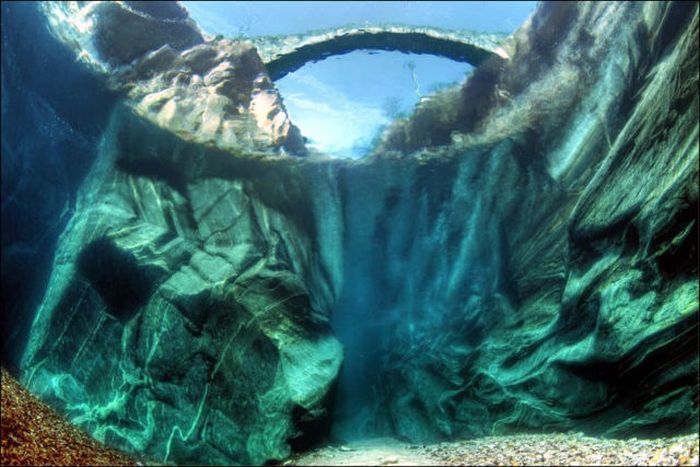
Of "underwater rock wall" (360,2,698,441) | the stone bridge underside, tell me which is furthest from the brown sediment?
the stone bridge underside

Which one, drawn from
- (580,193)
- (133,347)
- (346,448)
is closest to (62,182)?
(133,347)

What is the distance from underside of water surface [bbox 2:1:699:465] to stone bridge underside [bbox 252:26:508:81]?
0.04 meters

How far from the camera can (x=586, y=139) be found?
20.6 feet

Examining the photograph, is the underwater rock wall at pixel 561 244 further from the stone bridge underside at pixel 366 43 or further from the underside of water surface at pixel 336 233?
the stone bridge underside at pixel 366 43

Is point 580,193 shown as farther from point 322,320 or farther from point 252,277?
point 252,277

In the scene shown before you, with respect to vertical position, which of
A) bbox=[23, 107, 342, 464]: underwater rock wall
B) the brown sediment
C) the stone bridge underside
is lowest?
the brown sediment

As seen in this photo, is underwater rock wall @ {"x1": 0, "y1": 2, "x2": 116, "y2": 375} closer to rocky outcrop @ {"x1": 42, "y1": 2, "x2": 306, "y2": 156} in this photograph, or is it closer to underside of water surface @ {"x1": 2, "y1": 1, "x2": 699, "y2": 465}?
underside of water surface @ {"x1": 2, "y1": 1, "x2": 699, "y2": 465}

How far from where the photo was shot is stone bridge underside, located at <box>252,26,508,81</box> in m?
7.08

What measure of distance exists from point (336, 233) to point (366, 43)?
3.95m

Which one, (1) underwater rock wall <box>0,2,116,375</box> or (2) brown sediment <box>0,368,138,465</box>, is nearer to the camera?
(2) brown sediment <box>0,368,138,465</box>

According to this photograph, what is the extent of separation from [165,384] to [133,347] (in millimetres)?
741

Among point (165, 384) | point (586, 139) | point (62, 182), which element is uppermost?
point (586, 139)

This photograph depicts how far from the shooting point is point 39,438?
372 centimetres

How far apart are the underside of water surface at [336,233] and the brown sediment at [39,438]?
430 mm
